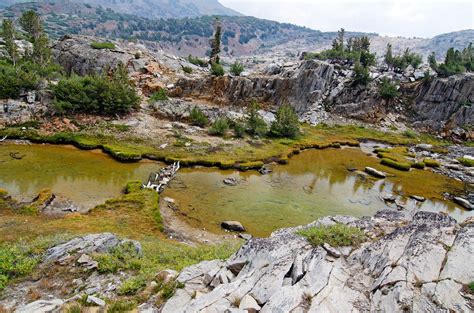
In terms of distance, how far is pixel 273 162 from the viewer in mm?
54562

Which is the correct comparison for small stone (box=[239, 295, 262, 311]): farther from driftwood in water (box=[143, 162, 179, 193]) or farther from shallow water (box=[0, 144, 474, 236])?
driftwood in water (box=[143, 162, 179, 193])

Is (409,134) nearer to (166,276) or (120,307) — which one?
(166,276)

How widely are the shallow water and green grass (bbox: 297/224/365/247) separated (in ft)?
49.1

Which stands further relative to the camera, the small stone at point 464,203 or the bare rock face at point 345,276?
the small stone at point 464,203

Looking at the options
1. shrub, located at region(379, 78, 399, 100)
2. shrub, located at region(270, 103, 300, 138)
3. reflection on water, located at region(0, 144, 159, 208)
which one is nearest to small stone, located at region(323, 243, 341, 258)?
reflection on water, located at region(0, 144, 159, 208)

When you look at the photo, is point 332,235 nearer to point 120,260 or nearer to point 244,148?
point 120,260

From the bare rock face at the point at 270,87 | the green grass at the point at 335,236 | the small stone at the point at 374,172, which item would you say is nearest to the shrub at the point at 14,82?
the bare rock face at the point at 270,87

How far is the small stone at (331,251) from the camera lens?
1516 cm

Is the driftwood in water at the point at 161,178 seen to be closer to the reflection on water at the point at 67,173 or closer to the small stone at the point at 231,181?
the reflection on water at the point at 67,173

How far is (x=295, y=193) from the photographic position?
1686 inches

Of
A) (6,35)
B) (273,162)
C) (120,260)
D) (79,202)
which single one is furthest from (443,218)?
(6,35)

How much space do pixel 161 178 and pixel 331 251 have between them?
30.3 m

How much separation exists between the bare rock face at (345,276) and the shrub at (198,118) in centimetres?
5070

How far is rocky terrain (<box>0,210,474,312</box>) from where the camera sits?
11.9m
